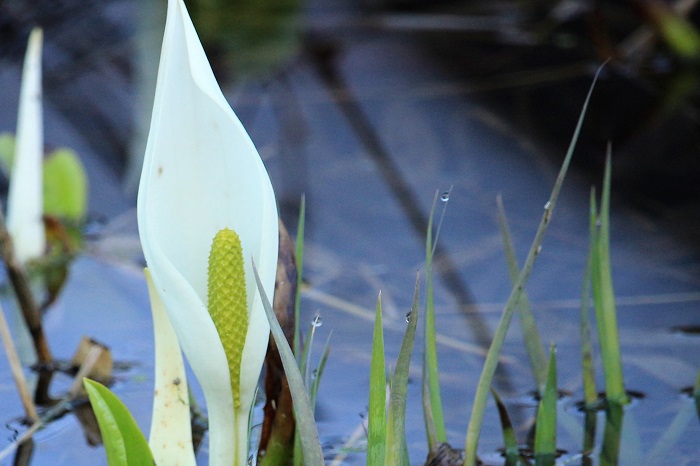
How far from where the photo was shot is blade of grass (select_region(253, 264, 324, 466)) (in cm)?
44

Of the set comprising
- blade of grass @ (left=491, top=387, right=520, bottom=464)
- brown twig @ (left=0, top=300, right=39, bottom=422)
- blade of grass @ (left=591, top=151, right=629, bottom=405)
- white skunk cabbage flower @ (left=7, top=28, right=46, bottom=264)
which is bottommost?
blade of grass @ (left=491, top=387, right=520, bottom=464)

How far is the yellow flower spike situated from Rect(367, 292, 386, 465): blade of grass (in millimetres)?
74

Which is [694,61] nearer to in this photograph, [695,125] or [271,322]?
[695,125]

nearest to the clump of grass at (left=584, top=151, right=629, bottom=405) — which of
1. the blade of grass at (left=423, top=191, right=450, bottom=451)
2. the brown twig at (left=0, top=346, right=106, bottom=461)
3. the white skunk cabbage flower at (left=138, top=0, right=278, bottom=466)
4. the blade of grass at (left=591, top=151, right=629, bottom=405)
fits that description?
Answer: the blade of grass at (left=591, top=151, right=629, bottom=405)

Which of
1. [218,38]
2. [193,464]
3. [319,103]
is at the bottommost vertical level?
[193,464]

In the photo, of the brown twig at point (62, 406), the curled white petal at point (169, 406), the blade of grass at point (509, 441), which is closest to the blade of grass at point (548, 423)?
the blade of grass at point (509, 441)

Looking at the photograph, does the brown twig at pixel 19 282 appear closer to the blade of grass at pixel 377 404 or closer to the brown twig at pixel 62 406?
the brown twig at pixel 62 406

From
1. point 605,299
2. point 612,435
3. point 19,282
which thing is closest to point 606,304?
point 605,299

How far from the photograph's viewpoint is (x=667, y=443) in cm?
68

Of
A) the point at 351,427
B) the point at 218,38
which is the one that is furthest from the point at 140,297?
the point at 218,38

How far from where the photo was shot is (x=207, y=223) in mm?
499

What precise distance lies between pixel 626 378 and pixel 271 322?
48 cm

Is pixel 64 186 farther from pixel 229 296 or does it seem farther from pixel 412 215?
pixel 229 296

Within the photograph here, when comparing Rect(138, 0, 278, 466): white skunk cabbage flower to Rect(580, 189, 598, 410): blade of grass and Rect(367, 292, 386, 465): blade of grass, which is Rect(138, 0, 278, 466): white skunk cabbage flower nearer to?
Rect(367, 292, 386, 465): blade of grass
